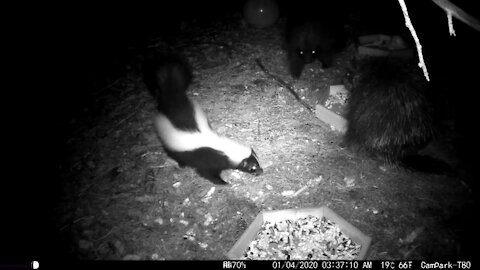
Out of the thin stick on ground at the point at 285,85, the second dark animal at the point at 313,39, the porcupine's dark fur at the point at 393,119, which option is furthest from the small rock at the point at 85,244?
the second dark animal at the point at 313,39

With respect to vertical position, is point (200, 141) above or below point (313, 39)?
below

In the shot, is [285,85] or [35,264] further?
[285,85]

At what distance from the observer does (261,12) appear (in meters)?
6.63

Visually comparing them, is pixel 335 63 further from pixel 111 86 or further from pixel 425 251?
pixel 111 86

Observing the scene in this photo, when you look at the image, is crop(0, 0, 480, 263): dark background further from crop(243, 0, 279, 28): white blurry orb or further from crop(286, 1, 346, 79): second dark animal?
crop(286, 1, 346, 79): second dark animal

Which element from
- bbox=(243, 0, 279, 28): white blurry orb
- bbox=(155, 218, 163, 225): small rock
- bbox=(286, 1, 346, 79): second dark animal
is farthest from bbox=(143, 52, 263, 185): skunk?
bbox=(243, 0, 279, 28): white blurry orb

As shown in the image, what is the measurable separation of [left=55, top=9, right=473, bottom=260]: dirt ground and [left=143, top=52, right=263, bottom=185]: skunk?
0.17 meters

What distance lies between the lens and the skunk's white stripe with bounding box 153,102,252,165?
405cm

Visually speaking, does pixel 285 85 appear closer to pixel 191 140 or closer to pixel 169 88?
pixel 169 88

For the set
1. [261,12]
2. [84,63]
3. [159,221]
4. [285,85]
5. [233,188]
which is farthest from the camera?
[261,12]

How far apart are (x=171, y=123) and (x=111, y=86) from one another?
2.22 metres

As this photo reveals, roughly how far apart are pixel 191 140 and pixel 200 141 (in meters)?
0.13

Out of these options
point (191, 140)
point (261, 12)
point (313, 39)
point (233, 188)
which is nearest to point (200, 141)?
point (191, 140)

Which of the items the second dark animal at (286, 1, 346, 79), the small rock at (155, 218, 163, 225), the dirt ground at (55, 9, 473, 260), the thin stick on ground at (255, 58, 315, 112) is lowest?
the small rock at (155, 218, 163, 225)
